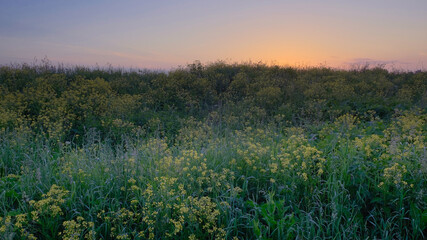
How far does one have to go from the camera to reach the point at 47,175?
3.85 meters

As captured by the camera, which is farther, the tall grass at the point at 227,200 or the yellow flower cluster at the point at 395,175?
the yellow flower cluster at the point at 395,175

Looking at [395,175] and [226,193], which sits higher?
[395,175]

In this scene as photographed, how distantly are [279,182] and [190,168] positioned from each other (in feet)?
3.73

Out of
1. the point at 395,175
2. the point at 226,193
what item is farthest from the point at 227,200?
the point at 395,175

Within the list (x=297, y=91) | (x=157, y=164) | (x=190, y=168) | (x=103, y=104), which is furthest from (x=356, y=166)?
(x=297, y=91)

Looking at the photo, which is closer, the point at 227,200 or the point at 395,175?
the point at 227,200

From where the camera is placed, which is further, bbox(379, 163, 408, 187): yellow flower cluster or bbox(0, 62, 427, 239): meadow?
bbox(379, 163, 408, 187): yellow flower cluster

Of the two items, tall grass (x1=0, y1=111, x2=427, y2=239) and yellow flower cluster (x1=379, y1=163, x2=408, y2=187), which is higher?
yellow flower cluster (x1=379, y1=163, x2=408, y2=187)

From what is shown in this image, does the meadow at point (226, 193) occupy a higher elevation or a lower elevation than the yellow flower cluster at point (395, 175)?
lower

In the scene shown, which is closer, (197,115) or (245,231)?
(245,231)

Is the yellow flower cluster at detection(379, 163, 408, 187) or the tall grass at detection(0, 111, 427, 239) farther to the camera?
the yellow flower cluster at detection(379, 163, 408, 187)

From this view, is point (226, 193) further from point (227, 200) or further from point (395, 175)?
point (395, 175)

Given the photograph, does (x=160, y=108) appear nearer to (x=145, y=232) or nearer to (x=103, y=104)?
(x=103, y=104)

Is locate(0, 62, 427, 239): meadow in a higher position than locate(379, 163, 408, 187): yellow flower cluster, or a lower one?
lower
